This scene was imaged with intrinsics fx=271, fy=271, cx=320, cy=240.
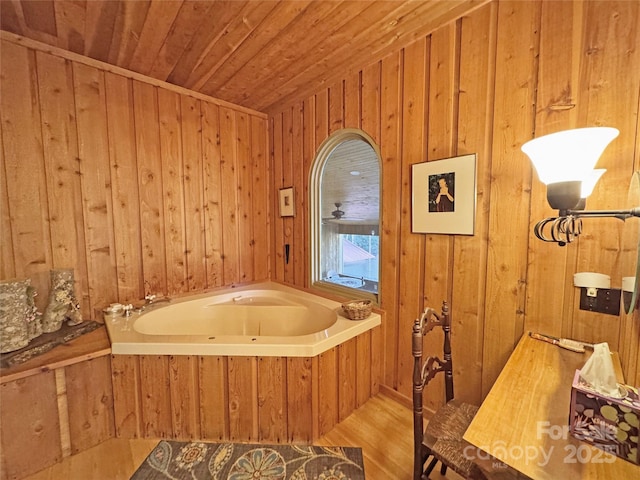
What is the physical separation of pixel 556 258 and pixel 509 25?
1237 mm

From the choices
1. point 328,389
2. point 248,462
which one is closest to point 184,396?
point 248,462

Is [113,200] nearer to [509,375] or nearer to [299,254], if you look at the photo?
[299,254]

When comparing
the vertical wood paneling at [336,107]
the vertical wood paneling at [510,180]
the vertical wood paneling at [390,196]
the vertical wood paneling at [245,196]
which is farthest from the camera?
the vertical wood paneling at [245,196]

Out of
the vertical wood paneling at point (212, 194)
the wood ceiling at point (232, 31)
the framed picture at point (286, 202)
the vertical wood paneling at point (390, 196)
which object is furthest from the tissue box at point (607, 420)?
the vertical wood paneling at point (212, 194)

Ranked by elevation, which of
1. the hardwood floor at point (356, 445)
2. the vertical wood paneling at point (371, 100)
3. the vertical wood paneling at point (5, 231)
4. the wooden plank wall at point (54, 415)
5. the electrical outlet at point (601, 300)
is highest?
the vertical wood paneling at point (371, 100)

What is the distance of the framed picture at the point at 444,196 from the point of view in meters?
1.61

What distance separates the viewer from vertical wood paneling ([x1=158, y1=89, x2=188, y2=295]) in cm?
245

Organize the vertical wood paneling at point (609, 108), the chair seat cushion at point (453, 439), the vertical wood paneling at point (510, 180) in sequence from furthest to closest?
the vertical wood paneling at point (510, 180) → the vertical wood paneling at point (609, 108) → the chair seat cushion at point (453, 439)

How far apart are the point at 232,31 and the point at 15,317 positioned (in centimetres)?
221

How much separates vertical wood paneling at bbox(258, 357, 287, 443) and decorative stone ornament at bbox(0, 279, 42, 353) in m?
1.45

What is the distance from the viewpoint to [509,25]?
1.43 m

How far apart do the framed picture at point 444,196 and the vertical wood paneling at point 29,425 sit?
2390mm

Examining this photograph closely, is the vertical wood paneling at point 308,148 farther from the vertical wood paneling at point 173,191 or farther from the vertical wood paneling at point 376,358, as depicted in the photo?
the vertical wood paneling at point 173,191

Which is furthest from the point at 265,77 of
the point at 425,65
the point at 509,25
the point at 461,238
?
the point at 461,238
